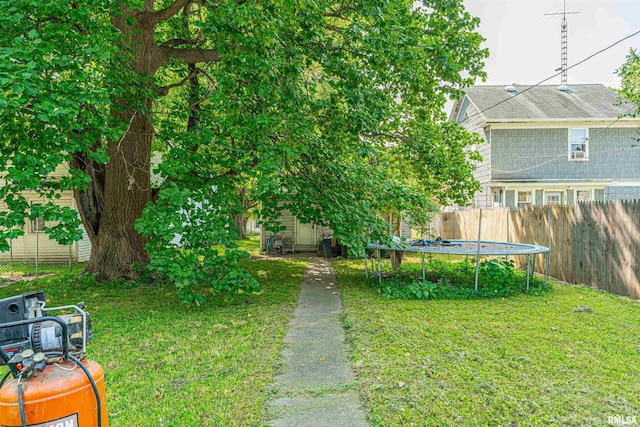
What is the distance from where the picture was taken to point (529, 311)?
608 centimetres

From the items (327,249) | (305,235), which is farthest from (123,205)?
(305,235)

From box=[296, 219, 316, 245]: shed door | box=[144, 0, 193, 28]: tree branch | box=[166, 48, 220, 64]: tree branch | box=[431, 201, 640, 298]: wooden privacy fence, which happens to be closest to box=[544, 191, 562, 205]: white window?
box=[431, 201, 640, 298]: wooden privacy fence

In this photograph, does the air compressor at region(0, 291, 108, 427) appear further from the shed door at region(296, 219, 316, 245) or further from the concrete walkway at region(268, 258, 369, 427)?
the shed door at region(296, 219, 316, 245)

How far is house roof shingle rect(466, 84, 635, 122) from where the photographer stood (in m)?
15.6

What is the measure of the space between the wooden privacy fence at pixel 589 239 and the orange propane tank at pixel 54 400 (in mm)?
8158

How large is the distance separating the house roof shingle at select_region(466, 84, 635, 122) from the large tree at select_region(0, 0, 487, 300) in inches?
314

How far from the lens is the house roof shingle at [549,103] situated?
1560cm

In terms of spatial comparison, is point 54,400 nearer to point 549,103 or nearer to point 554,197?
point 554,197

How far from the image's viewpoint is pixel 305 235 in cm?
1655

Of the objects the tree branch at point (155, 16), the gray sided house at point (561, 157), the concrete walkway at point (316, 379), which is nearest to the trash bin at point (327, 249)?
the gray sided house at point (561, 157)

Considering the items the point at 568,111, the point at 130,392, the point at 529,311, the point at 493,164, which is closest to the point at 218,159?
the point at 130,392

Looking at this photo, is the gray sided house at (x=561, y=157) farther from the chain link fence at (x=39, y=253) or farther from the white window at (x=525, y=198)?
the chain link fence at (x=39, y=253)

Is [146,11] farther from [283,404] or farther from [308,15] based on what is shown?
[283,404]

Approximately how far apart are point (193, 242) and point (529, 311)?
537 centimetres
